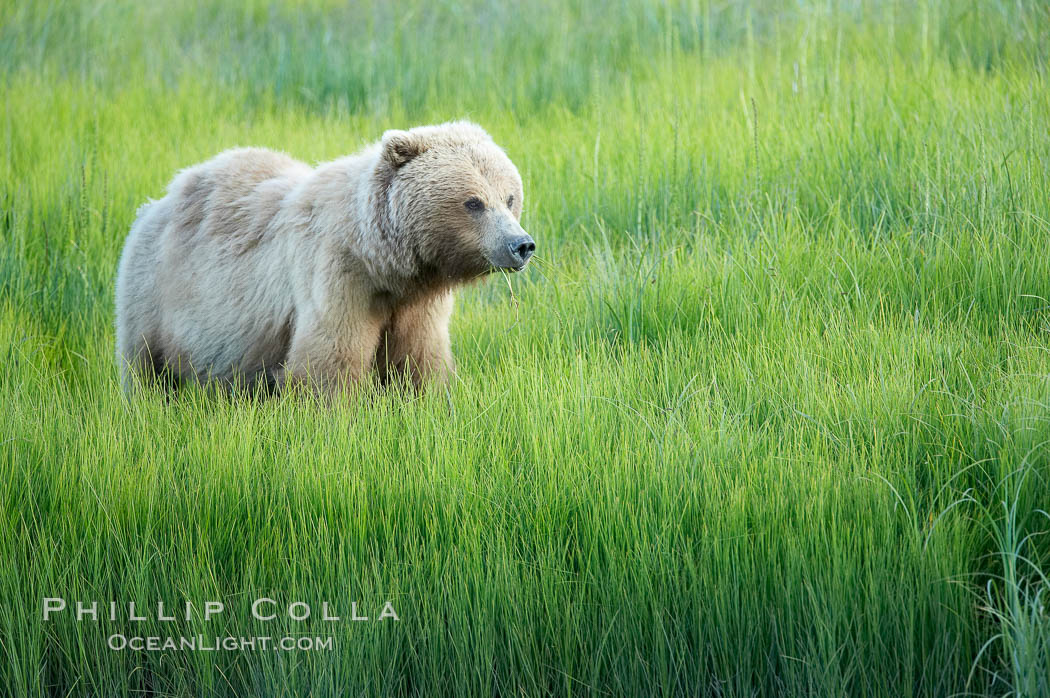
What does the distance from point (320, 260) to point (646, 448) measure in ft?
5.46

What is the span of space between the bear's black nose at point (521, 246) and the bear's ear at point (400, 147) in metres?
0.63

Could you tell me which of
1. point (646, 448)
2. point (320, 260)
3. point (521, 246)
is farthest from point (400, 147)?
point (646, 448)

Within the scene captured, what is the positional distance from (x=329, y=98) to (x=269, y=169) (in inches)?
139

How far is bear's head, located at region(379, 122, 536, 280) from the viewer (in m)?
3.95

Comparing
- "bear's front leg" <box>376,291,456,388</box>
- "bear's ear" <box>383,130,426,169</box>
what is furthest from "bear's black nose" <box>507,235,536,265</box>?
"bear's ear" <box>383,130,426,169</box>

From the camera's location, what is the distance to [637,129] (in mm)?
6559

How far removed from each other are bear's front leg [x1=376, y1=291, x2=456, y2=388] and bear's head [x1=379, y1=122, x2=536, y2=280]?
0.21 metres

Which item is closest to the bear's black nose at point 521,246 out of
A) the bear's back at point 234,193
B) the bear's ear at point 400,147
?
the bear's ear at point 400,147

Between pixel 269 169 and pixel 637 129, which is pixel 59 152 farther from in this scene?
pixel 637 129

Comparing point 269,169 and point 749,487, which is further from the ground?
point 269,169

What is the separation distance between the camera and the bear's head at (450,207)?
3.95 meters

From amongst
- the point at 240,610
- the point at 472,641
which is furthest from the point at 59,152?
the point at 472,641

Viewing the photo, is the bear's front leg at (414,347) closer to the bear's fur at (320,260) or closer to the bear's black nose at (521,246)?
the bear's fur at (320,260)

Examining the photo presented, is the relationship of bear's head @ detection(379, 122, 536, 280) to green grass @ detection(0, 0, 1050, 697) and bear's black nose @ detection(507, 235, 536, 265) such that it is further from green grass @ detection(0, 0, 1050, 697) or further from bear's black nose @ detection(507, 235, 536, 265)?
green grass @ detection(0, 0, 1050, 697)
